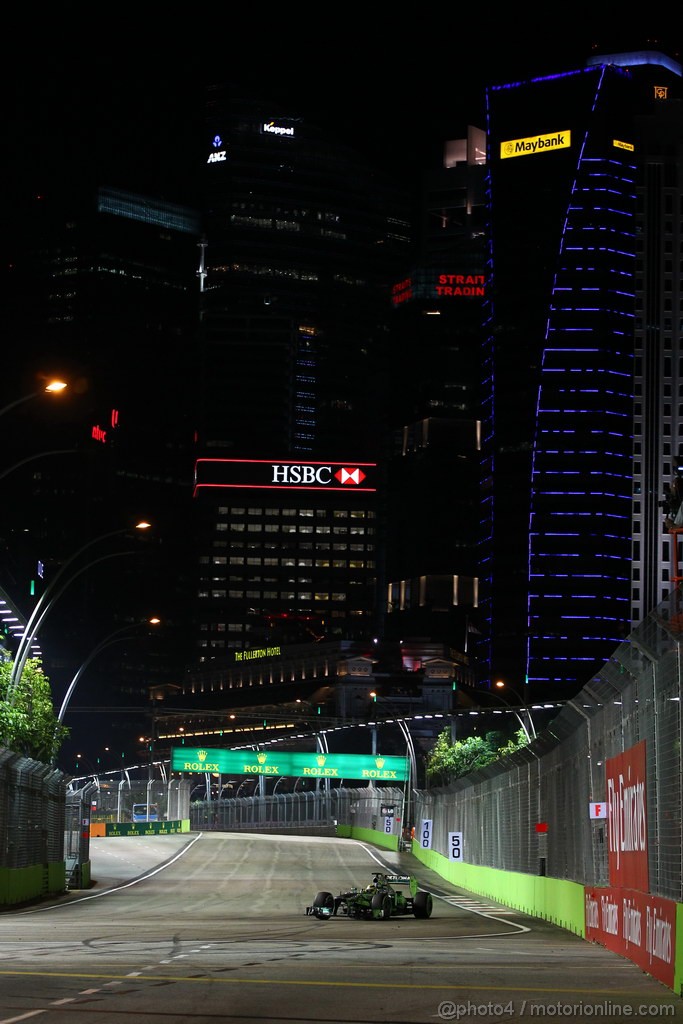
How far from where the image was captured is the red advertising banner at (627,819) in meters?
17.9

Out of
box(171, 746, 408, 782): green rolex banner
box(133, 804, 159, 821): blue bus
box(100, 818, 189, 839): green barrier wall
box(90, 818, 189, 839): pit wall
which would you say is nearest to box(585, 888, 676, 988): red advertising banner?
box(90, 818, 189, 839): pit wall

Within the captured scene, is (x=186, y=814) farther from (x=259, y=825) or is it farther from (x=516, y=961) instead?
(x=516, y=961)

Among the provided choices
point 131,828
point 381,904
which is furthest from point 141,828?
point 381,904

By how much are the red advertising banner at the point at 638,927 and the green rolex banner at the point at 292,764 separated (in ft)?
344

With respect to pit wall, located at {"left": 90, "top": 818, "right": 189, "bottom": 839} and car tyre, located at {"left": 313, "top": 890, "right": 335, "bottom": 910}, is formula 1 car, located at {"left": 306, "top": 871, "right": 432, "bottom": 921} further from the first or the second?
pit wall, located at {"left": 90, "top": 818, "right": 189, "bottom": 839}

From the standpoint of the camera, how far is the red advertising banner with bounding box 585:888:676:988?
16234 millimetres

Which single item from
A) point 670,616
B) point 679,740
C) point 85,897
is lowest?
point 85,897

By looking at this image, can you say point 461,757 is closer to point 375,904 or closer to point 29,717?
point 29,717

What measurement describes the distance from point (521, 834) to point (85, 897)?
52.1 ft

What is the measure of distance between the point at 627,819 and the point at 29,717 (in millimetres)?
34032

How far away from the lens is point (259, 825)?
462 ft

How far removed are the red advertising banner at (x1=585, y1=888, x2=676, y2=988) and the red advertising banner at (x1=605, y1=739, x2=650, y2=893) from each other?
0.23 m

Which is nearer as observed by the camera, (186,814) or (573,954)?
(573,954)

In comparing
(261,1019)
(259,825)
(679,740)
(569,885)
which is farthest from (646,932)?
(259,825)
